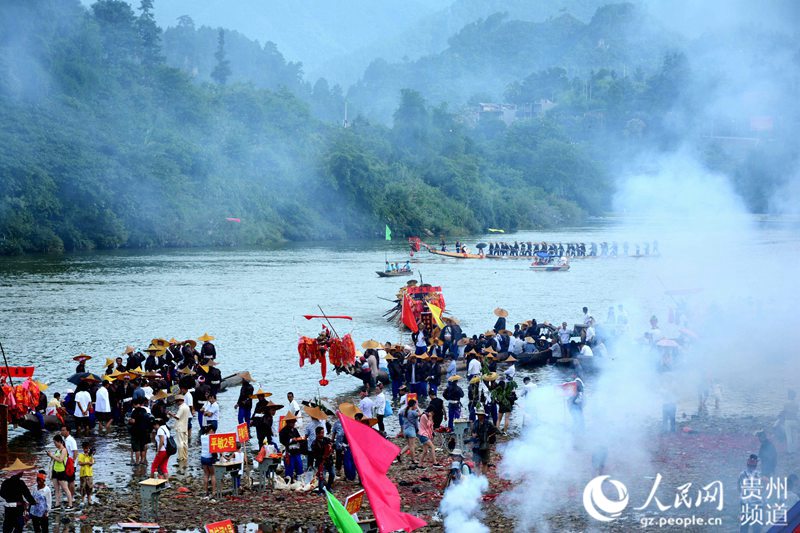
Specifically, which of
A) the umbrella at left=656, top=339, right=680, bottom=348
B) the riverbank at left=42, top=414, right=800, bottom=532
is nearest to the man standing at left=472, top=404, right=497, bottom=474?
the riverbank at left=42, top=414, right=800, bottom=532

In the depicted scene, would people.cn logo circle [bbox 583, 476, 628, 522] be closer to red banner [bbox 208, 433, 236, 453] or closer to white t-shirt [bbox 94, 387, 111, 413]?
red banner [bbox 208, 433, 236, 453]

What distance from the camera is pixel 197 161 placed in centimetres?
9881

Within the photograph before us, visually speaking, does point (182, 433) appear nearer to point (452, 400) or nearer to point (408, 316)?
point (452, 400)

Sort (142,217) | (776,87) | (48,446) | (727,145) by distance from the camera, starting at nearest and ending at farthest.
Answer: (48,446)
(776,87)
(727,145)
(142,217)

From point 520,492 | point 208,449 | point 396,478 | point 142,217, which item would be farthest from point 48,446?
point 142,217

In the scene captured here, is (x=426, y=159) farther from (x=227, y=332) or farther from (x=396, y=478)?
(x=396, y=478)

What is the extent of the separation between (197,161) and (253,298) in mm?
45757

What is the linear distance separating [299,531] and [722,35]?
17.1 metres

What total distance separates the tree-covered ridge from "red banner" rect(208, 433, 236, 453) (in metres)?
49.6

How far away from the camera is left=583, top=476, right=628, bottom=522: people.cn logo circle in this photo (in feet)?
56.1

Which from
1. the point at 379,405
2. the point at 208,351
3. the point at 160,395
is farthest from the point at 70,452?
the point at 208,351

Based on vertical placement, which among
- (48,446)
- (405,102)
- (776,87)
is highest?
(405,102)

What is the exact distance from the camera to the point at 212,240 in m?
95.4

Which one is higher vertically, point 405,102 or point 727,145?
point 405,102
